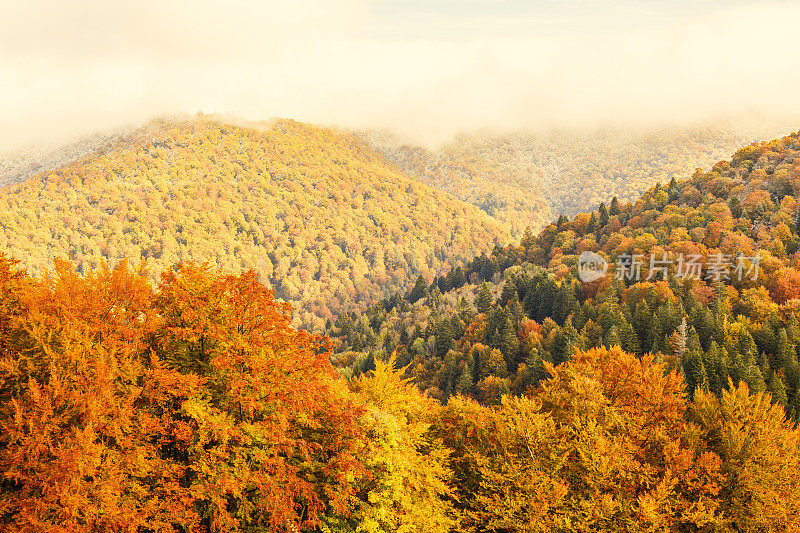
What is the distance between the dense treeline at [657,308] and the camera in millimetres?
83350

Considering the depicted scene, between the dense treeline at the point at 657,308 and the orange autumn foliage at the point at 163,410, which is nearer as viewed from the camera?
the orange autumn foliage at the point at 163,410

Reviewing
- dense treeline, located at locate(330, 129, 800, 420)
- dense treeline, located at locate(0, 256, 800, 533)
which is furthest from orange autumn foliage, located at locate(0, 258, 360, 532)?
dense treeline, located at locate(330, 129, 800, 420)

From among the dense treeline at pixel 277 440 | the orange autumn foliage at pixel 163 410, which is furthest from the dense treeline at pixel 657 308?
the orange autumn foliage at pixel 163 410

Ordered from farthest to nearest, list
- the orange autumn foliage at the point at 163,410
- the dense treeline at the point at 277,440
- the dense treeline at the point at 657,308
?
the dense treeline at the point at 657,308 → the dense treeline at the point at 277,440 → the orange autumn foliage at the point at 163,410

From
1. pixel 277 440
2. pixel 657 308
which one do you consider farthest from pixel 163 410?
pixel 657 308

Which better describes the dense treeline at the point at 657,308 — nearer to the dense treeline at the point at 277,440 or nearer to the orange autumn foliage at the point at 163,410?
the dense treeline at the point at 277,440

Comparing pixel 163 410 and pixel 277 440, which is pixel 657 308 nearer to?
pixel 277 440

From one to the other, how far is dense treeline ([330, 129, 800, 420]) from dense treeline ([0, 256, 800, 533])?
16.8 m

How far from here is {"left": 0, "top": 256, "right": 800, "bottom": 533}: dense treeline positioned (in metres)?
26.0

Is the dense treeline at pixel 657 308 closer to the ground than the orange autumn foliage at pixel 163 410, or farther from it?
closer to the ground

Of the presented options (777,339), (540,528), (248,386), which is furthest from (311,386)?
(777,339)

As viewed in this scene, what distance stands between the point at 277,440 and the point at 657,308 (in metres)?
90.8

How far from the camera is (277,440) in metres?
29.4

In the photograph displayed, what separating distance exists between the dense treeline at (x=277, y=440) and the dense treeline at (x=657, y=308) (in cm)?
1678
